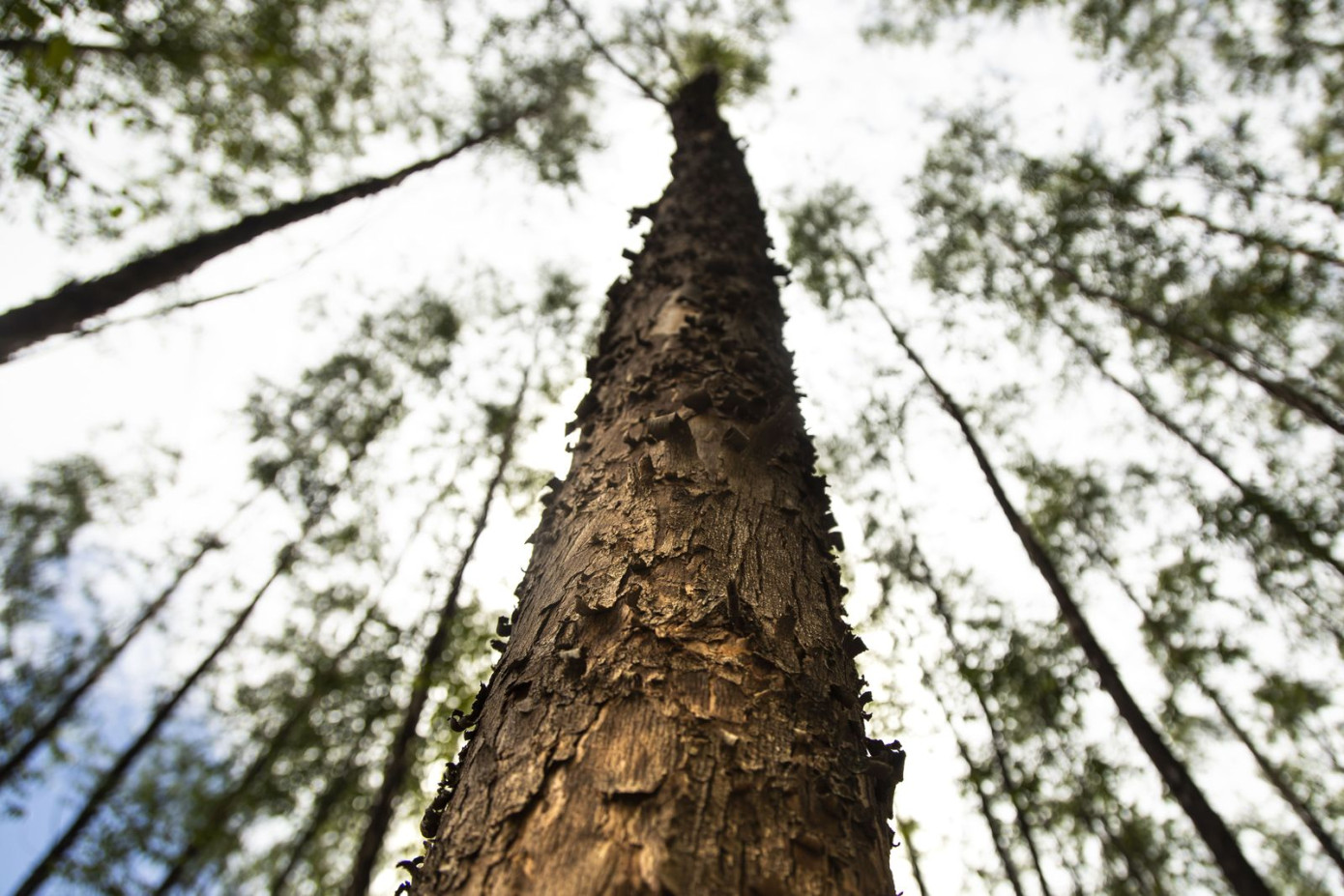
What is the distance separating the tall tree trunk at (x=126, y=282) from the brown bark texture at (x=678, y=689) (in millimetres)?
2547

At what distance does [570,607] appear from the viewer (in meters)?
1.17

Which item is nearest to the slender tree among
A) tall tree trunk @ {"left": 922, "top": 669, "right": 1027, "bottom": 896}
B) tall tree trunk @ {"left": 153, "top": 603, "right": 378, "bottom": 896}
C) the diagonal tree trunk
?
the diagonal tree trunk

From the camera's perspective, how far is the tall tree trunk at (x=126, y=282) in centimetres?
263

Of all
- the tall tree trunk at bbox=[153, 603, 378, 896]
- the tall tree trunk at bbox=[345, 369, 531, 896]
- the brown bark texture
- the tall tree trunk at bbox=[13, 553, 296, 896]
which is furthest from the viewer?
the tall tree trunk at bbox=[153, 603, 378, 896]

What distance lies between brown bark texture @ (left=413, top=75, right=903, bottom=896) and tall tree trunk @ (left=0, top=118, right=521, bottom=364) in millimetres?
2547

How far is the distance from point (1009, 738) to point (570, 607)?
14308 mm

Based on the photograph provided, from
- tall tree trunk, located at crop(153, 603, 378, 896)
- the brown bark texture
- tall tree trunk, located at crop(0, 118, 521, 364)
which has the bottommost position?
the brown bark texture

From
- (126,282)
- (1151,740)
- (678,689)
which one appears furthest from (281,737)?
(678,689)

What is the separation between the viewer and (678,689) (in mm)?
968

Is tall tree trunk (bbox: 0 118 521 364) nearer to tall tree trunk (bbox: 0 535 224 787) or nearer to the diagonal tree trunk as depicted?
the diagonal tree trunk

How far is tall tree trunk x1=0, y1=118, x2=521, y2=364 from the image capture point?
2.63m

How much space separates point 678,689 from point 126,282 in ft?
11.3

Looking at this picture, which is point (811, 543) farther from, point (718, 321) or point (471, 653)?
point (471, 653)

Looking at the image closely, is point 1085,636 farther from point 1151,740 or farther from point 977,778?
point 977,778
